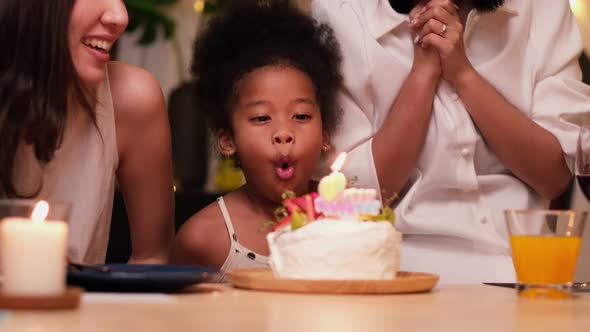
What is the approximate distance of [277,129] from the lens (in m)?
2.18

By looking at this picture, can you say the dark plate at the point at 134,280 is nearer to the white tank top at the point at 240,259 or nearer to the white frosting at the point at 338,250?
the white frosting at the point at 338,250

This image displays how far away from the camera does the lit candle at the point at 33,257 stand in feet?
3.52

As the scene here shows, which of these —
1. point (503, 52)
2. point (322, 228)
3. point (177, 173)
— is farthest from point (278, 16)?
point (177, 173)

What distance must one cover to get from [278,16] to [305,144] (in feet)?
1.33

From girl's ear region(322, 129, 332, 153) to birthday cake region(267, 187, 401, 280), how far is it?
876mm

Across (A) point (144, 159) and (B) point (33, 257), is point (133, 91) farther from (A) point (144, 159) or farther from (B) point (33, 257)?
(B) point (33, 257)

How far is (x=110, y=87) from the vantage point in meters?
2.15

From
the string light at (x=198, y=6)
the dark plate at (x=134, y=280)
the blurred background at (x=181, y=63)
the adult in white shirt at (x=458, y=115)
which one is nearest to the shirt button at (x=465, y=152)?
the adult in white shirt at (x=458, y=115)

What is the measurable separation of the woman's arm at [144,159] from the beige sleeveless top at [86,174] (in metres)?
0.05

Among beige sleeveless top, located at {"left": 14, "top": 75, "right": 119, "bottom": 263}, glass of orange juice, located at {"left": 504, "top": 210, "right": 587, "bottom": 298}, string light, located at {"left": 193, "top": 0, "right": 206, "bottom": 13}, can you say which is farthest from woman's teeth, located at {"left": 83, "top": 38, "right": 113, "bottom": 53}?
string light, located at {"left": 193, "top": 0, "right": 206, "bottom": 13}

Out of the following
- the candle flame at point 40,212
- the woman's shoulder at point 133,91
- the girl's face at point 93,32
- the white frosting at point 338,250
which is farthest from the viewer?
the woman's shoulder at point 133,91

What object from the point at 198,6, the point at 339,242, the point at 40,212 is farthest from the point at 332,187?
the point at 198,6

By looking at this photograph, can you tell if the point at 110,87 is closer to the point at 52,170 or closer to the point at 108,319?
the point at 52,170

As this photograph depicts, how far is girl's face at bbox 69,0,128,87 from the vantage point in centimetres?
186
